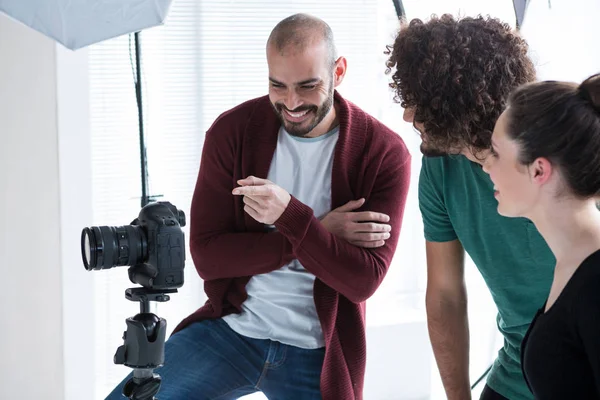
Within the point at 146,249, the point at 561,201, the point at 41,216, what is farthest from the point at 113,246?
the point at 41,216

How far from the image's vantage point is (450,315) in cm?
183

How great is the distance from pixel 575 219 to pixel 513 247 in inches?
15.7

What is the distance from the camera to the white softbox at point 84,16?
1886mm

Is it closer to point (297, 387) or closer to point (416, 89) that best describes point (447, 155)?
point (416, 89)

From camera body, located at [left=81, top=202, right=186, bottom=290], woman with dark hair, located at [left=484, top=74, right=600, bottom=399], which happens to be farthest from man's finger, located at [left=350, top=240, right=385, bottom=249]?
woman with dark hair, located at [left=484, top=74, right=600, bottom=399]

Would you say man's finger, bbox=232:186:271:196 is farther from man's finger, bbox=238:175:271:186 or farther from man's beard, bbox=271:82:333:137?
man's beard, bbox=271:82:333:137

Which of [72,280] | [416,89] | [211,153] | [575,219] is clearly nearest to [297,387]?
[211,153]

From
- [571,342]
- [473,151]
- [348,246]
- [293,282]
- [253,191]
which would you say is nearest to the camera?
[571,342]

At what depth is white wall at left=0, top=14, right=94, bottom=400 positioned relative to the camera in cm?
256

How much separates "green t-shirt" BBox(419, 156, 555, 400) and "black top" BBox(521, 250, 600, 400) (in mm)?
381

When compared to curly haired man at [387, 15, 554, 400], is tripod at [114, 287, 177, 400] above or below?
below

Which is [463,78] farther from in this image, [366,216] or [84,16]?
[84,16]

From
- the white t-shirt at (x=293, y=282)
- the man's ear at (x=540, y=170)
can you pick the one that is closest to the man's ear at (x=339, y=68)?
the white t-shirt at (x=293, y=282)

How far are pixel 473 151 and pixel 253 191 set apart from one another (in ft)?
1.59
